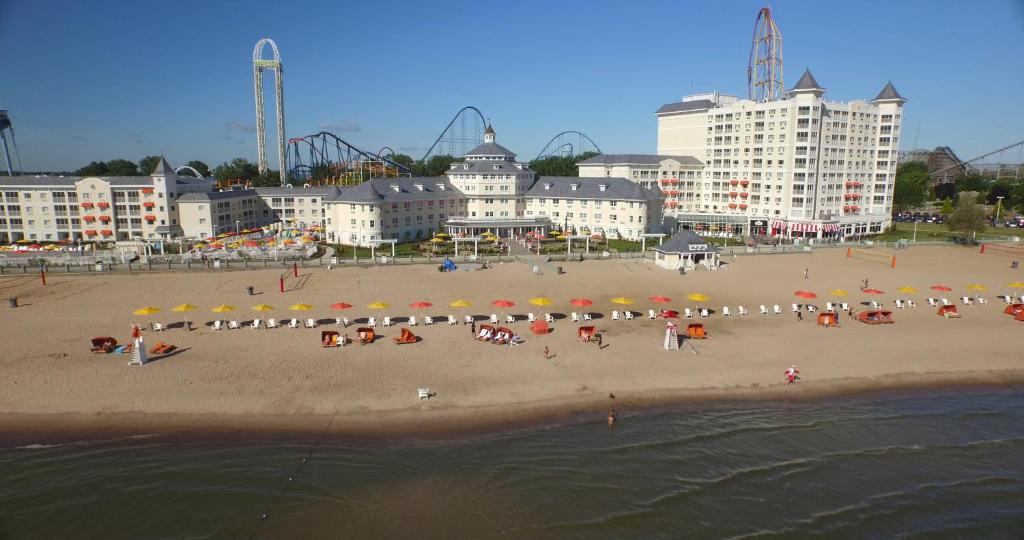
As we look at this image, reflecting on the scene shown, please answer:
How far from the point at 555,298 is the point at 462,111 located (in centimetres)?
8715

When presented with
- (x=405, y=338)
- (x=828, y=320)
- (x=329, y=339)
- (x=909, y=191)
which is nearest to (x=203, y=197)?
(x=329, y=339)

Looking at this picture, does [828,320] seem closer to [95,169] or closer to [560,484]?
[560,484]

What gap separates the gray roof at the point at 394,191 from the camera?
64.4 meters

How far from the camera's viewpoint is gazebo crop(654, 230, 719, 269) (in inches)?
2042

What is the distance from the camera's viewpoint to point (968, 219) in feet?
228

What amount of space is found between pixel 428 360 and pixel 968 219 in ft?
243

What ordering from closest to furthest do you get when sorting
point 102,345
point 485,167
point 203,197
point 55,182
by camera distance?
point 102,345, point 203,197, point 55,182, point 485,167

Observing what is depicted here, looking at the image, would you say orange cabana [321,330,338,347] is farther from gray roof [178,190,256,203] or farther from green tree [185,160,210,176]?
A: green tree [185,160,210,176]

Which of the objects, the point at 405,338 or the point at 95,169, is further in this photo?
the point at 95,169

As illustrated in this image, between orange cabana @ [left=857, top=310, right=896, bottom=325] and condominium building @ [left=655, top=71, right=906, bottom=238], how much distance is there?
41708 mm

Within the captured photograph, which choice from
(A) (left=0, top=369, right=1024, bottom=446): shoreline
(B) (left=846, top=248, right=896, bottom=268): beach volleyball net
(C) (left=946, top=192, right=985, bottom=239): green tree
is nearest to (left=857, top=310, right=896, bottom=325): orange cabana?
(A) (left=0, top=369, right=1024, bottom=446): shoreline

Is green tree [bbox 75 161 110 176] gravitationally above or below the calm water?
above

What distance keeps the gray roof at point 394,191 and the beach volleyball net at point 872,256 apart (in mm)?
47123

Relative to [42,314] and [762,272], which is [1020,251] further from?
[42,314]
